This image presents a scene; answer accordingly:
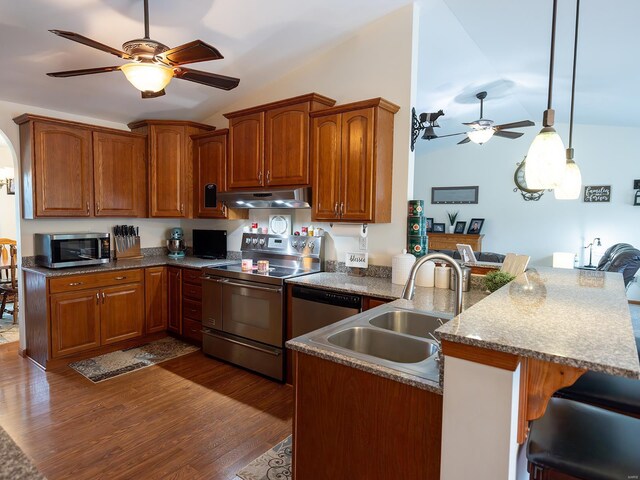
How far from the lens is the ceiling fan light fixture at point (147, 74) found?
2.08 meters

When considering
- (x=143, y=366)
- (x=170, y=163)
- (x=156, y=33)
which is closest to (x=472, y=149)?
(x=170, y=163)

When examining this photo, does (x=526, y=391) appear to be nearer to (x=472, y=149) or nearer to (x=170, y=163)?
(x=170, y=163)

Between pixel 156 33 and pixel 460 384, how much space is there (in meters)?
3.06

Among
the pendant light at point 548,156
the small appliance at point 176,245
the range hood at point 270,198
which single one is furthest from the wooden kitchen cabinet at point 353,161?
the small appliance at point 176,245

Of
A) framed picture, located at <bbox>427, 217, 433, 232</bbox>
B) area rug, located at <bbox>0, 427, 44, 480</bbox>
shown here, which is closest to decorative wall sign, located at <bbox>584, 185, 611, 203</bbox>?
framed picture, located at <bbox>427, 217, 433, 232</bbox>

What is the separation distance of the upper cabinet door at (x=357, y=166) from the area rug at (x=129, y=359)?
7.44ft

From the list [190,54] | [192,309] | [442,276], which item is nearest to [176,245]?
[192,309]

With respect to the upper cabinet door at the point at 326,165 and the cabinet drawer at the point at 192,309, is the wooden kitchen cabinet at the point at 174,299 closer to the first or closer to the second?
the cabinet drawer at the point at 192,309

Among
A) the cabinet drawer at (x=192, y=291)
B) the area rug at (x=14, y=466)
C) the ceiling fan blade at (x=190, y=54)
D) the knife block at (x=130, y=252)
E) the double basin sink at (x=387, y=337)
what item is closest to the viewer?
the area rug at (x=14, y=466)

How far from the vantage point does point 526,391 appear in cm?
106

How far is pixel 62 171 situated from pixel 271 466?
328cm

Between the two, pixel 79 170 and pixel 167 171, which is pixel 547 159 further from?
pixel 79 170

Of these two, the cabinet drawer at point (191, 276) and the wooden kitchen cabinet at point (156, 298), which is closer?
the cabinet drawer at point (191, 276)

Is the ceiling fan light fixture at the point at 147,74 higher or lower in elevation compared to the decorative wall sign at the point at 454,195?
higher
